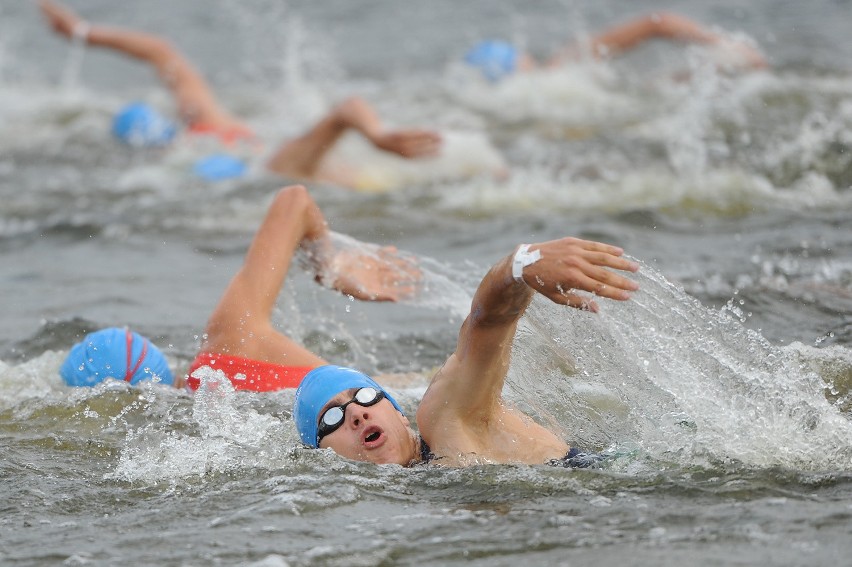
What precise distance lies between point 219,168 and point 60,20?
287 centimetres

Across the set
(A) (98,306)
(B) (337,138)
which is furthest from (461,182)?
(A) (98,306)

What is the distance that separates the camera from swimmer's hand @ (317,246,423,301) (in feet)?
20.9

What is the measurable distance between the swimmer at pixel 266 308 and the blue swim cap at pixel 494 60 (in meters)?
8.79

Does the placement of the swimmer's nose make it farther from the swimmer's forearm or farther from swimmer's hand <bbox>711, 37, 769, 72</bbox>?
swimmer's hand <bbox>711, 37, 769, 72</bbox>

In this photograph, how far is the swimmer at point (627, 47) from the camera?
13062 millimetres

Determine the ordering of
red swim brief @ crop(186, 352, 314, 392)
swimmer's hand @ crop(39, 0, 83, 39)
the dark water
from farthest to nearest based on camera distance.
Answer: swimmer's hand @ crop(39, 0, 83, 39) < red swim brief @ crop(186, 352, 314, 392) < the dark water

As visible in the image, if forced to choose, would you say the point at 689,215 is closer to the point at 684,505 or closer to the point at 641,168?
the point at 641,168

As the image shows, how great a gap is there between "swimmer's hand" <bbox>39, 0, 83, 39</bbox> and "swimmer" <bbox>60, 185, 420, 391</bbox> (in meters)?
7.37

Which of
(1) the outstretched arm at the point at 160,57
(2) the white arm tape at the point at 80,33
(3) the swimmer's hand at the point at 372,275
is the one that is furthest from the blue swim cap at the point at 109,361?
(2) the white arm tape at the point at 80,33

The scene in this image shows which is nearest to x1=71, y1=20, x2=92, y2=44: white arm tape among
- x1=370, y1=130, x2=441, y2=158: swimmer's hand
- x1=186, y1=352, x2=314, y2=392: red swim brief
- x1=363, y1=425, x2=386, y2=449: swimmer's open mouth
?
x1=370, y1=130, x2=441, y2=158: swimmer's hand

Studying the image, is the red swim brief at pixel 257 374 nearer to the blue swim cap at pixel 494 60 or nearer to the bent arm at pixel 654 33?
the bent arm at pixel 654 33

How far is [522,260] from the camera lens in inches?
169

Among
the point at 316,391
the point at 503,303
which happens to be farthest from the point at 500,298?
the point at 316,391

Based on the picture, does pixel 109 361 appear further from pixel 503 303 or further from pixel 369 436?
pixel 503 303
